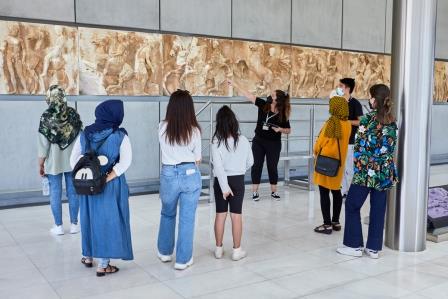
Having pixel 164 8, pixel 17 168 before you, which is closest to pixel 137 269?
pixel 17 168

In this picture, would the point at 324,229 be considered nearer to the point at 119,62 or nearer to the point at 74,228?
the point at 74,228

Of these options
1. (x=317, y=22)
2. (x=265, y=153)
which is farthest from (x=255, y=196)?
(x=317, y=22)

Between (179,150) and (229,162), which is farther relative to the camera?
(229,162)

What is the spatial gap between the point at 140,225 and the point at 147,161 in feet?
A: 7.74

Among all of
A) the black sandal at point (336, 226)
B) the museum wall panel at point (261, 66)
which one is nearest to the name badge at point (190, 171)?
the black sandal at point (336, 226)

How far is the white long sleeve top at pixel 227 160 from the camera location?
437 centimetres

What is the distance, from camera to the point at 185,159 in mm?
4160

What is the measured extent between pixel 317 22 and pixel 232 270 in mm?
7096

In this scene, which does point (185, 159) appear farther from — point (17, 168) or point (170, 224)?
point (17, 168)

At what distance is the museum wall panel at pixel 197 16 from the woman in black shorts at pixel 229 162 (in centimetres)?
420

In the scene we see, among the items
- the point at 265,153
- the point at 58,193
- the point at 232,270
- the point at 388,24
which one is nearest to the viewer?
the point at 232,270

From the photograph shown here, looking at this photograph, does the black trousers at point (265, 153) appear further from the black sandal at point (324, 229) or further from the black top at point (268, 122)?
the black sandal at point (324, 229)

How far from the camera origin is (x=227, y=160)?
4418mm

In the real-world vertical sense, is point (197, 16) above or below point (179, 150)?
above
